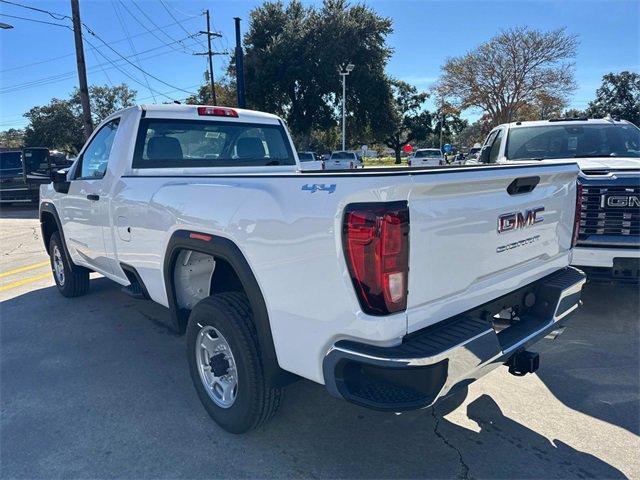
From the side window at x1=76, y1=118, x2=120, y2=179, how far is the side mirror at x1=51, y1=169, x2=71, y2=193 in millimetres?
166

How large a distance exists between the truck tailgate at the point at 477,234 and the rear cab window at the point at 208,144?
2.77 metres

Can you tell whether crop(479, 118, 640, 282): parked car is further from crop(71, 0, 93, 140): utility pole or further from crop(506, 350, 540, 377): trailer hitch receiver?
crop(71, 0, 93, 140): utility pole

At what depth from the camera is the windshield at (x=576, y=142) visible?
631cm

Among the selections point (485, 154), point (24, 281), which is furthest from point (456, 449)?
point (24, 281)

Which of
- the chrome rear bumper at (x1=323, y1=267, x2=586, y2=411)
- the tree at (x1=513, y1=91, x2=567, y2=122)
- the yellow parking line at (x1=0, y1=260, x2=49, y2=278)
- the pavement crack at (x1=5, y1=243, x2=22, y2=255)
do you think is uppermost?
the tree at (x1=513, y1=91, x2=567, y2=122)

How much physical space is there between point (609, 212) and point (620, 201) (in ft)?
0.47

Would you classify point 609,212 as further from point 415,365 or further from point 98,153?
point 98,153

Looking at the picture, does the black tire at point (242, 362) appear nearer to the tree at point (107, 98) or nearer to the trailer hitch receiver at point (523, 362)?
the trailer hitch receiver at point (523, 362)

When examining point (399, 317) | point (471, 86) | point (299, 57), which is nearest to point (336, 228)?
point (399, 317)

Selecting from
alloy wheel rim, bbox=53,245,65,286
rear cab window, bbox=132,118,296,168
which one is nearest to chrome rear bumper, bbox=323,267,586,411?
rear cab window, bbox=132,118,296,168

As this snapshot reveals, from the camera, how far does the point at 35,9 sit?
19.0 meters

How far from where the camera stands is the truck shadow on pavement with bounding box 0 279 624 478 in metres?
2.56

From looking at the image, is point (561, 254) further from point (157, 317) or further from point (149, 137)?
point (157, 317)

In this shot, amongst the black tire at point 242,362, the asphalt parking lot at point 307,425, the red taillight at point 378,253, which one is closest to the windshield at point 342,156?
the asphalt parking lot at point 307,425
